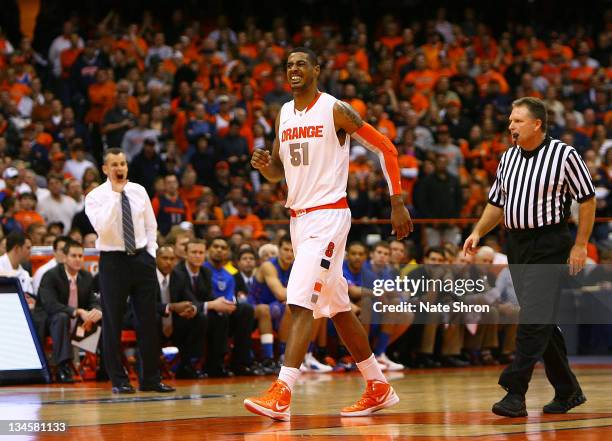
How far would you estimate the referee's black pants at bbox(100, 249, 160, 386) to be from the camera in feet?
33.1

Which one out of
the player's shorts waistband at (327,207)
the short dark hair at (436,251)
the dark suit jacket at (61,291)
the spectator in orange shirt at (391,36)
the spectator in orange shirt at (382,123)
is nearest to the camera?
the player's shorts waistband at (327,207)

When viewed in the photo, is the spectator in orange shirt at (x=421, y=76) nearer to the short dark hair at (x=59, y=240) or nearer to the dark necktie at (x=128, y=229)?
the short dark hair at (x=59, y=240)

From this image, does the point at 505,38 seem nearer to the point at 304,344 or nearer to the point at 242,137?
the point at 242,137

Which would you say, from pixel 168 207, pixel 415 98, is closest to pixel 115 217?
pixel 168 207

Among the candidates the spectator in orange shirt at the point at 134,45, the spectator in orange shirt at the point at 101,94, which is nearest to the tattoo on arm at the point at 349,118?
the spectator in orange shirt at the point at 101,94

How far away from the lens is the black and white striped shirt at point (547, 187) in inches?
300

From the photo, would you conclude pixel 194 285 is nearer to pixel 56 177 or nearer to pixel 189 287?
pixel 189 287

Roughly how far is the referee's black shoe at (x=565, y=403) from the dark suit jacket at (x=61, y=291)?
5562 mm

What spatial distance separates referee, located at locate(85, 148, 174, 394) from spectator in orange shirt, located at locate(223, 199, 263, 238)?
4.97 m

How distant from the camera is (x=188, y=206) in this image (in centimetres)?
1625

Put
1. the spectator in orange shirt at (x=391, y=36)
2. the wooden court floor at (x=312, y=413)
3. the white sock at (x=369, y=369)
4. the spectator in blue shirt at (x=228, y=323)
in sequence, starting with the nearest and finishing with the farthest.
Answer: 1. the wooden court floor at (x=312, y=413)
2. the white sock at (x=369, y=369)
3. the spectator in blue shirt at (x=228, y=323)
4. the spectator in orange shirt at (x=391, y=36)

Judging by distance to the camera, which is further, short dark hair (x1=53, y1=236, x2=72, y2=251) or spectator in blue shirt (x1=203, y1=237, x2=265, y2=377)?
spectator in blue shirt (x1=203, y1=237, x2=265, y2=377)

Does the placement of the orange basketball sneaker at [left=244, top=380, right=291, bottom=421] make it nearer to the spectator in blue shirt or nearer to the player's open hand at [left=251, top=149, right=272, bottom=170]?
the player's open hand at [left=251, top=149, right=272, bottom=170]

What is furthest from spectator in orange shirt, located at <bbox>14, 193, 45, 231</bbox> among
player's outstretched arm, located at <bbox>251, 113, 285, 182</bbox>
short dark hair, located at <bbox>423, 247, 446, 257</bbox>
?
player's outstretched arm, located at <bbox>251, 113, 285, 182</bbox>
